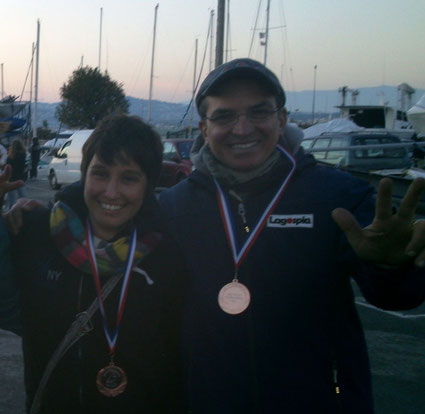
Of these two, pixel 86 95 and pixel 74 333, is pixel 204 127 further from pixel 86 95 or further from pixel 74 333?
pixel 86 95

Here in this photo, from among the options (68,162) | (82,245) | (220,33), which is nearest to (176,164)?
(220,33)

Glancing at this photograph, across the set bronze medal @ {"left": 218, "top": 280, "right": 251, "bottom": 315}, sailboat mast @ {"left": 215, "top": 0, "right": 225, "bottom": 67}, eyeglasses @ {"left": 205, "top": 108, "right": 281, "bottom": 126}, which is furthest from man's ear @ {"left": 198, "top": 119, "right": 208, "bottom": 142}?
sailboat mast @ {"left": 215, "top": 0, "right": 225, "bottom": 67}

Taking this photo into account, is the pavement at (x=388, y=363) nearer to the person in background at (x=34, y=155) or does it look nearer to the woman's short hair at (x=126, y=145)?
the woman's short hair at (x=126, y=145)

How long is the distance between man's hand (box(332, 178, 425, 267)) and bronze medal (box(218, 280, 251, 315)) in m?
0.44

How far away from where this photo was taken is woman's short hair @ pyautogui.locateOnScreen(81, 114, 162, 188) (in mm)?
2227

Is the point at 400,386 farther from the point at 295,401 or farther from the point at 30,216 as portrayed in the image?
the point at 30,216

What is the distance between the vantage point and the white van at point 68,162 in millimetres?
20873

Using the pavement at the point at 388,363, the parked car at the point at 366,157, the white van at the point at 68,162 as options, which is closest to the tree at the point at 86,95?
the white van at the point at 68,162

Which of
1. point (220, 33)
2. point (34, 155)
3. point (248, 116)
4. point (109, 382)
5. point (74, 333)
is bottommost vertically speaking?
point (109, 382)

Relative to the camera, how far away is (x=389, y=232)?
1696 millimetres

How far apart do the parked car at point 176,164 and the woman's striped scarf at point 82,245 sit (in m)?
14.9

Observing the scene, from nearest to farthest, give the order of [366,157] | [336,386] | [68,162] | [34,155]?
[336,386] → [366,157] → [68,162] → [34,155]

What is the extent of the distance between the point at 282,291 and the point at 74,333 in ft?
2.57

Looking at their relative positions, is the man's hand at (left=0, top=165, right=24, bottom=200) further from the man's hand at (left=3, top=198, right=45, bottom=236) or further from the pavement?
the pavement
